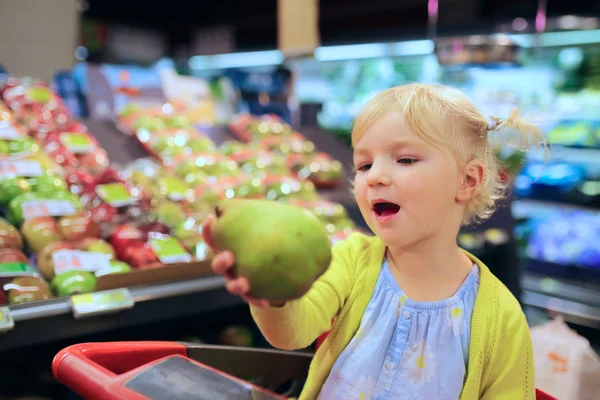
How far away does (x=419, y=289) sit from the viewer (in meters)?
1.11

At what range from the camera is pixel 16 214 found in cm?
189

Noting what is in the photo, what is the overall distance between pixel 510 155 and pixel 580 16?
1593 millimetres

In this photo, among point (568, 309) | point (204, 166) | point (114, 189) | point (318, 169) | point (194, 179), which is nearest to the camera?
point (114, 189)

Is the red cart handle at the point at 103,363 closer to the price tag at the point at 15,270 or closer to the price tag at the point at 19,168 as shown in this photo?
the price tag at the point at 15,270

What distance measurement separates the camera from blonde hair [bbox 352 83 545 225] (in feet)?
3.39

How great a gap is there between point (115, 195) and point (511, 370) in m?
1.61

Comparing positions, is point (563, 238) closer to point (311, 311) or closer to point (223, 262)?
point (311, 311)

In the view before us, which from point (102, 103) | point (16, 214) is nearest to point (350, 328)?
point (16, 214)

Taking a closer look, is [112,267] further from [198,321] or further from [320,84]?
[320,84]

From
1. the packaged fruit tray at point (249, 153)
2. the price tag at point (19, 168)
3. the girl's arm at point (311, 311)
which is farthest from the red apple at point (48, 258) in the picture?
the girl's arm at point (311, 311)

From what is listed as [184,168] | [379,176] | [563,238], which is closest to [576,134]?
[563,238]

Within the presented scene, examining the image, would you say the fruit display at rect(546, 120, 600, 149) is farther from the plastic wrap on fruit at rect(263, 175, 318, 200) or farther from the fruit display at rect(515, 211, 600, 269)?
the plastic wrap on fruit at rect(263, 175, 318, 200)

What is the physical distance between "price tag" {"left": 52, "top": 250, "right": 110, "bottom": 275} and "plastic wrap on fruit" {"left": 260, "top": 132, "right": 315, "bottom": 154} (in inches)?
61.2

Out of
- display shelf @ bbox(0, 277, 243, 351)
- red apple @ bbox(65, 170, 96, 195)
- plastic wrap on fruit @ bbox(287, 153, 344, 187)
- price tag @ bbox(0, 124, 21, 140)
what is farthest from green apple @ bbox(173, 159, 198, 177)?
display shelf @ bbox(0, 277, 243, 351)
